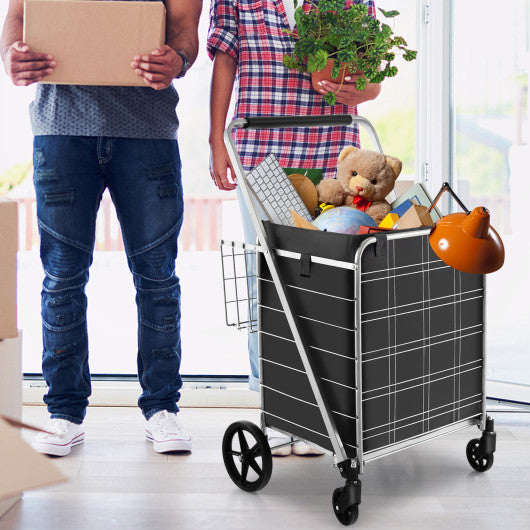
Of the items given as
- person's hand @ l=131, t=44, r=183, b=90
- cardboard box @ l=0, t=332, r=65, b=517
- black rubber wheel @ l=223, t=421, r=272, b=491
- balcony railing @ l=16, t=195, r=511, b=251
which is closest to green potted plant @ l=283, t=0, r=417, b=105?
person's hand @ l=131, t=44, r=183, b=90

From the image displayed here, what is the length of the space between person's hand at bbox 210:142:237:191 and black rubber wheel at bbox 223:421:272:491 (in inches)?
25.2

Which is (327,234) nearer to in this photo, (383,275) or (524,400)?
(383,275)

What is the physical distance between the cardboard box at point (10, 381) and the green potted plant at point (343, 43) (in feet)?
3.10

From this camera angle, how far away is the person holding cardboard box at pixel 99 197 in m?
1.85

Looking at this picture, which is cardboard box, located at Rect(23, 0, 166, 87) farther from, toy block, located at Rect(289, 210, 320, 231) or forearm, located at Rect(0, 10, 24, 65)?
toy block, located at Rect(289, 210, 320, 231)

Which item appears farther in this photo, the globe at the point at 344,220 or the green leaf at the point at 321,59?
the green leaf at the point at 321,59

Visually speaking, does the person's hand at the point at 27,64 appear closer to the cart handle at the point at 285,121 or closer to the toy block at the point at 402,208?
the cart handle at the point at 285,121

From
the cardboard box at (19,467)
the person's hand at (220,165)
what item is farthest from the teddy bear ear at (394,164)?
the cardboard box at (19,467)

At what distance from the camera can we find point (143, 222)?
1896 mm

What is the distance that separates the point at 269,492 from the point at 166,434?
1.16ft

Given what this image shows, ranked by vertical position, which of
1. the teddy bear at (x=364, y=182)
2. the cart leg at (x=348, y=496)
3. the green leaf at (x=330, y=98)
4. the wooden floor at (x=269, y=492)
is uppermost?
the green leaf at (x=330, y=98)

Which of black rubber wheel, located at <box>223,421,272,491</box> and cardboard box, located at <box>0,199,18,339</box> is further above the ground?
cardboard box, located at <box>0,199,18,339</box>

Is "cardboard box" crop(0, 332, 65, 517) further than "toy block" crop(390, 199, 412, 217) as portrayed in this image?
No

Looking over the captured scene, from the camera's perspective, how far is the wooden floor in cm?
158
